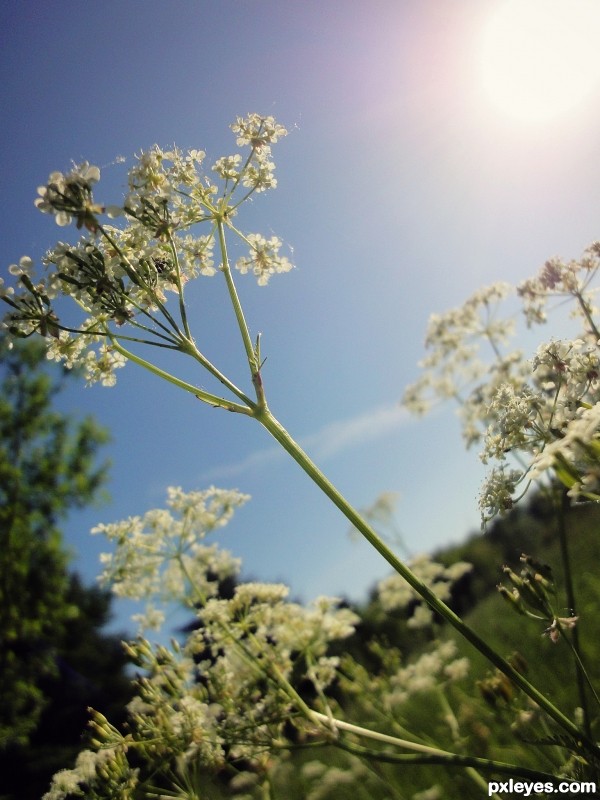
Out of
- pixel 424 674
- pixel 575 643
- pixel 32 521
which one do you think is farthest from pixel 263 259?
pixel 32 521

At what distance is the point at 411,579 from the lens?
2336 mm

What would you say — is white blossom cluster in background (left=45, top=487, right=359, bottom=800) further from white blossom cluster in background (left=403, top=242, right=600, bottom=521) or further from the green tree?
the green tree

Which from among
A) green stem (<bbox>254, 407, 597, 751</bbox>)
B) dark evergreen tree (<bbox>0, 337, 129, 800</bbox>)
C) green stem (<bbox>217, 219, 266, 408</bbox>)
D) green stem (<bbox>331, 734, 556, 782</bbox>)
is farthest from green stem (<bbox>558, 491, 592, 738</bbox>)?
dark evergreen tree (<bbox>0, 337, 129, 800</bbox>)

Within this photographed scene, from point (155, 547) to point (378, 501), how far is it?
3.49 metres

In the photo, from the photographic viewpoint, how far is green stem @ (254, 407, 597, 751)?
2.21 m

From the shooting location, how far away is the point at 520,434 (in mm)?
2664

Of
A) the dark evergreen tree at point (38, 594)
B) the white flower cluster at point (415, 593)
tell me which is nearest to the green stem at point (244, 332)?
the white flower cluster at point (415, 593)

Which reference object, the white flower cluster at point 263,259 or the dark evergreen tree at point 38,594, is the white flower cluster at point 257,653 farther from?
the dark evergreen tree at point 38,594

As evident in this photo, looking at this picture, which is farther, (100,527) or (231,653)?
(100,527)

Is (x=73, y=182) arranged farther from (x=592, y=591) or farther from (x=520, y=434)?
(x=592, y=591)

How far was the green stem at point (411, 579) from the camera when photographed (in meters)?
2.21

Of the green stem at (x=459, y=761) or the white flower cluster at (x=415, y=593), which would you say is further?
the white flower cluster at (x=415, y=593)

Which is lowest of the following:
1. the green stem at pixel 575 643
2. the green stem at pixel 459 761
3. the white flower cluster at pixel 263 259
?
the green stem at pixel 459 761

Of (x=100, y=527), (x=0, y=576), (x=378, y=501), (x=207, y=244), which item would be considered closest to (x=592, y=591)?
(x=378, y=501)
